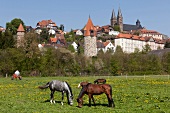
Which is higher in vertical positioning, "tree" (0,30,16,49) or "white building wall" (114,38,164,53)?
"white building wall" (114,38,164,53)

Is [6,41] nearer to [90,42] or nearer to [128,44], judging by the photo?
[90,42]

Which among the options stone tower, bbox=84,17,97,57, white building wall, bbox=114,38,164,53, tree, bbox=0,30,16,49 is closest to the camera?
tree, bbox=0,30,16,49

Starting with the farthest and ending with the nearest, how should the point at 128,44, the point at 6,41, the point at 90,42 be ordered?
the point at 128,44
the point at 90,42
the point at 6,41

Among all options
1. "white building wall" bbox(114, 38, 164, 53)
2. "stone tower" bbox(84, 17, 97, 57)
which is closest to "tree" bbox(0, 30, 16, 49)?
"stone tower" bbox(84, 17, 97, 57)

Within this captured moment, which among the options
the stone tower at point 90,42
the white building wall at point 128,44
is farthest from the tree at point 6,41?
the white building wall at point 128,44

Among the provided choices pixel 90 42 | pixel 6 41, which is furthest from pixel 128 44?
pixel 6 41

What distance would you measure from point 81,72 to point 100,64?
734 centimetres

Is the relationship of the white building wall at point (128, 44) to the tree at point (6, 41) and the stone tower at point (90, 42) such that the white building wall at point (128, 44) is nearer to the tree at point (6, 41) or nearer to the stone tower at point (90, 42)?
the stone tower at point (90, 42)

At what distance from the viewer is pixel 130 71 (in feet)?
254

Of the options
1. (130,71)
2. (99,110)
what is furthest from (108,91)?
(130,71)

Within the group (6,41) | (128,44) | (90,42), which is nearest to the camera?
(6,41)

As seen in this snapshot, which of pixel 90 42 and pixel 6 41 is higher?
pixel 90 42

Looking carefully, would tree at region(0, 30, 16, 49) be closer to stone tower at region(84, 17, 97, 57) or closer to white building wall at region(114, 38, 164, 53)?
stone tower at region(84, 17, 97, 57)

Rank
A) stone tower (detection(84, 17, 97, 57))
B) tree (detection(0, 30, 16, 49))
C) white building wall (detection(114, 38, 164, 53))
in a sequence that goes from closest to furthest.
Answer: tree (detection(0, 30, 16, 49))
stone tower (detection(84, 17, 97, 57))
white building wall (detection(114, 38, 164, 53))
